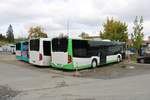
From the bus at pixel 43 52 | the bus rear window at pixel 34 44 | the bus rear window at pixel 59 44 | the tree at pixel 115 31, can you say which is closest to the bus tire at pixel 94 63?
the bus rear window at pixel 59 44

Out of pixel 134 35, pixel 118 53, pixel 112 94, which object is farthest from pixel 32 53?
pixel 134 35

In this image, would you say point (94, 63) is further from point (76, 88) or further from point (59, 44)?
point (76, 88)

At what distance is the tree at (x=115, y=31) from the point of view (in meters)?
59.4

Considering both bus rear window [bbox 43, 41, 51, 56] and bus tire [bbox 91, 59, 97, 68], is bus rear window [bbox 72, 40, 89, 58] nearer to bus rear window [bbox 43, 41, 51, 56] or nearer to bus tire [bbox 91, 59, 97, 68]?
bus tire [bbox 91, 59, 97, 68]

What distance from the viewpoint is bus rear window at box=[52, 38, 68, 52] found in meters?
22.6

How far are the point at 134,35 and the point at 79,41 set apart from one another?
26.7m

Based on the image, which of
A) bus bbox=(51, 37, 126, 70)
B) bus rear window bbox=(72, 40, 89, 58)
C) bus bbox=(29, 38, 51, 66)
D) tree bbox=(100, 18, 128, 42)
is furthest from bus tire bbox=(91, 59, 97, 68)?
tree bbox=(100, 18, 128, 42)

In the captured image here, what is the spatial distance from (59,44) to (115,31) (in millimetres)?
38006

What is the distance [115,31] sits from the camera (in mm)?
59656

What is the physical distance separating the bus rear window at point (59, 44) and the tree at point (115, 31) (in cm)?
3613

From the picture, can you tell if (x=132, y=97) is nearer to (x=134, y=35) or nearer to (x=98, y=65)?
(x=98, y=65)

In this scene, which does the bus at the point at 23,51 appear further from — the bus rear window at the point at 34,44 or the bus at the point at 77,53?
the bus at the point at 77,53

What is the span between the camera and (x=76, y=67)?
2277 cm

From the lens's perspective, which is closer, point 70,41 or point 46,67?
point 70,41
